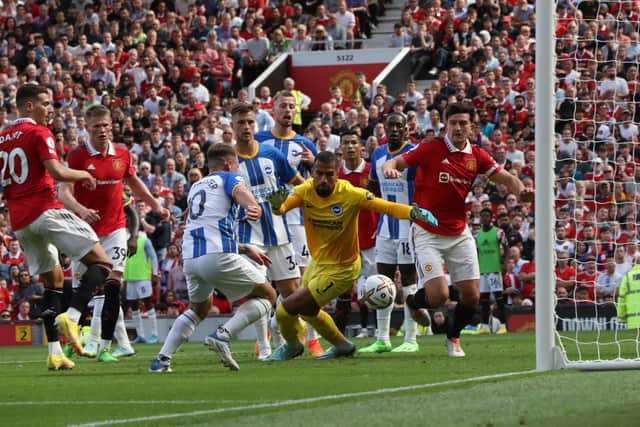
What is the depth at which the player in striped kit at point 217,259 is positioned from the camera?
10.5 m

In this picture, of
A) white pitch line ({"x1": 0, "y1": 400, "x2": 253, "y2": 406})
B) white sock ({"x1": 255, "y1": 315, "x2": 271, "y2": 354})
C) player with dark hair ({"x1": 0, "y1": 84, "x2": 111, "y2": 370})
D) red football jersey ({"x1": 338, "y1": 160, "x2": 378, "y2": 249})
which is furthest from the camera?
red football jersey ({"x1": 338, "y1": 160, "x2": 378, "y2": 249})

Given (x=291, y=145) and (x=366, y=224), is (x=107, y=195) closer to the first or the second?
(x=291, y=145)

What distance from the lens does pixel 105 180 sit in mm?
12984

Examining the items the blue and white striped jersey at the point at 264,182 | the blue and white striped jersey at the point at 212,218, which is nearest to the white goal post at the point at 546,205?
the blue and white striped jersey at the point at 212,218

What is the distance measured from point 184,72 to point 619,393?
851 inches

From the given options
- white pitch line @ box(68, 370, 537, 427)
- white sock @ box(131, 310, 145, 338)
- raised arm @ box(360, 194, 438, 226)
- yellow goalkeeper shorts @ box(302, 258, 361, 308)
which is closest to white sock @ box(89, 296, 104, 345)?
yellow goalkeeper shorts @ box(302, 258, 361, 308)

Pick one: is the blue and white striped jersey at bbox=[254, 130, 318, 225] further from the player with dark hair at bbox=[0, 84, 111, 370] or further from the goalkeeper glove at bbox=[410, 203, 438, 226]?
the goalkeeper glove at bbox=[410, 203, 438, 226]

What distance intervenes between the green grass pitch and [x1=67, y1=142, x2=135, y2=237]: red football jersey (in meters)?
1.73

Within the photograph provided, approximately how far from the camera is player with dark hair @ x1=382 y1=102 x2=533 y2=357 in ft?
39.7

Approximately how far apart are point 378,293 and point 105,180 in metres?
3.03

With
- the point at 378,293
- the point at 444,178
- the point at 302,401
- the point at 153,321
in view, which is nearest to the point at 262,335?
the point at 378,293

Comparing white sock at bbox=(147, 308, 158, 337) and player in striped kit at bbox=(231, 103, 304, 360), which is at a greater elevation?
player in striped kit at bbox=(231, 103, 304, 360)

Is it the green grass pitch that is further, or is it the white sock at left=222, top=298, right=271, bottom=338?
the white sock at left=222, top=298, right=271, bottom=338

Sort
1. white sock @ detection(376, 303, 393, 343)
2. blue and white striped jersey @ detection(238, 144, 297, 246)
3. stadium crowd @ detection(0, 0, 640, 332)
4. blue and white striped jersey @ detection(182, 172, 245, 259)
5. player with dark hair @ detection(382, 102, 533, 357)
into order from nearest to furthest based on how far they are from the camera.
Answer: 1. blue and white striped jersey @ detection(182, 172, 245, 259)
2. player with dark hair @ detection(382, 102, 533, 357)
3. blue and white striped jersey @ detection(238, 144, 297, 246)
4. white sock @ detection(376, 303, 393, 343)
5. stadium crowd @ detection(0, 0, 640, 332)
